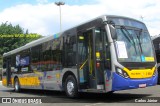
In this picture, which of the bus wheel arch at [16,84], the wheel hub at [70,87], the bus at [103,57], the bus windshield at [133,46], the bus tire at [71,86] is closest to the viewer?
the bus at [103,57]

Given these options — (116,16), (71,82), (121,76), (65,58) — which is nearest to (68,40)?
(65,58)

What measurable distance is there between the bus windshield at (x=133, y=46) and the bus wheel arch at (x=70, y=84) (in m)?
2.71

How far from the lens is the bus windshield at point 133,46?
41.4 feet

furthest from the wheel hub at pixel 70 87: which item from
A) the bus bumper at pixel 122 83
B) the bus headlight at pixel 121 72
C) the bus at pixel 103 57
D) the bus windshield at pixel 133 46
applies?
the bus windshield at pixel 133 46

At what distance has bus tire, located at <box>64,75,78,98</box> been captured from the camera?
1442cm

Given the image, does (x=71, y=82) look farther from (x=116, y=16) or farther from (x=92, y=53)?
(x=116, y=16)

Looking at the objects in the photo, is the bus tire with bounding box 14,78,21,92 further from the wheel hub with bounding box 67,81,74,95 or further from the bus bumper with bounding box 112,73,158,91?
the bus bumper with bounding box 112,73,158,91

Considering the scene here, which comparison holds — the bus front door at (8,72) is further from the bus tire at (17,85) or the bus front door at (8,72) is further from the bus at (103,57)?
the bus at (103,57)

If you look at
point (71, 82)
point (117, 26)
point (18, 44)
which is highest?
point (18, 44)

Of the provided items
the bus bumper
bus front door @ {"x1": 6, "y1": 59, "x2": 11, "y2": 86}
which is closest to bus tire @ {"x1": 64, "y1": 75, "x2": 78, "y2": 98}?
the bus bumper

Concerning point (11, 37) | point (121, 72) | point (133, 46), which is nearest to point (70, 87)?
point (121, 72)

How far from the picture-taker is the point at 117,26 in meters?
13.0

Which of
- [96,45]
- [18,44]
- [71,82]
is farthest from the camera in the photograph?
[18,44]

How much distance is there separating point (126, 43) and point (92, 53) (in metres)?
1.37
